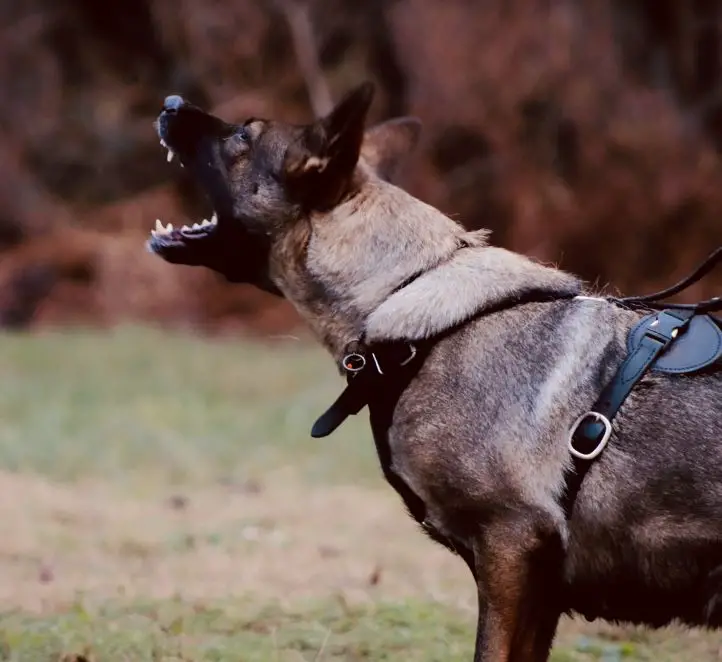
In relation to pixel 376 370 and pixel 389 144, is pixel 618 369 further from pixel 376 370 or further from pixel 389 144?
pixel 389 144

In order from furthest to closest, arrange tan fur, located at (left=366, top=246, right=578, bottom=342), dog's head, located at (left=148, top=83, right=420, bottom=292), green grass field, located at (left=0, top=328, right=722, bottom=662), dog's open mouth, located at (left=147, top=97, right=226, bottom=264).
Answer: green grass field, located at (left=0, top=328, right=722, bottom=662) < dog's open mouth, located at (left=147, top=97, right=226, bottom=264) < dog's head, located at (left=148, top=83, right=420, bottom=292) < tan fur, located at (left=366, top=246, right=578, bottom=342)

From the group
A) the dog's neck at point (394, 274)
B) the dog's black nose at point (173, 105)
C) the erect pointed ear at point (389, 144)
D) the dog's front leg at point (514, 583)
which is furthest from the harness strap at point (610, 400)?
the dog's black nose at point (173, 105)

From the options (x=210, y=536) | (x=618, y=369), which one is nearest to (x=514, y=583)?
(x=618, y=369)

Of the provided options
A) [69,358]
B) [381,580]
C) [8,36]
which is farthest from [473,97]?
[381,580]

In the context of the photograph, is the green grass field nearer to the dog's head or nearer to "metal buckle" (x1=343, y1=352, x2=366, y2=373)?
"metal buckle" (x1=343, y1=352, x2=366, y2=373)

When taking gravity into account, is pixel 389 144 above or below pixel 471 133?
below

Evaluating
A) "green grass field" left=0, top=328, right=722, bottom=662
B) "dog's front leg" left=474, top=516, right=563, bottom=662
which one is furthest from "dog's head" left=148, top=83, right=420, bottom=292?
"green grass field" left=0, top=328, right=722, bottom=662

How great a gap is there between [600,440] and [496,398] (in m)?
0.33

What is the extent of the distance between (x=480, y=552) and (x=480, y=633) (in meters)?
0.26

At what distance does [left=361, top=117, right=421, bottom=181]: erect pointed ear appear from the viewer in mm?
4285

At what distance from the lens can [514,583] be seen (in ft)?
10.8

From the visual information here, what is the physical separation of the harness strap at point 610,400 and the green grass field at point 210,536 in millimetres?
1456

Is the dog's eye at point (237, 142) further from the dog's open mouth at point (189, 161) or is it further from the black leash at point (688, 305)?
the black leash at point (688, 305)

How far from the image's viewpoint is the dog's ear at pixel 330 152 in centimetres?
357
